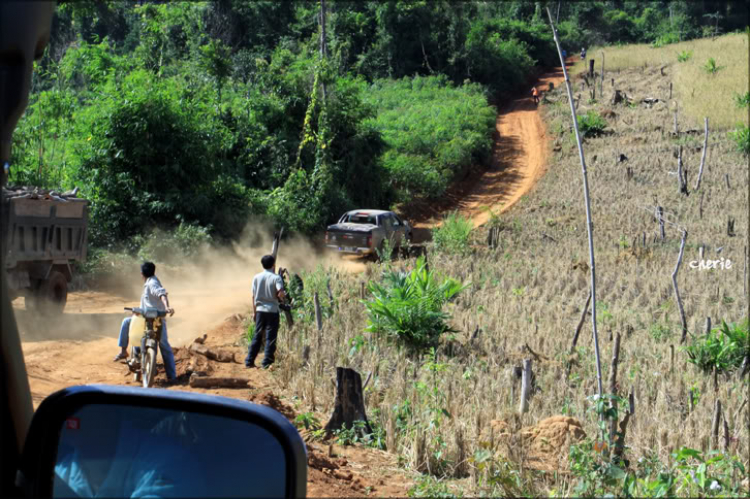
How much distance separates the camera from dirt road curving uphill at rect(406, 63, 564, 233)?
1153 inches

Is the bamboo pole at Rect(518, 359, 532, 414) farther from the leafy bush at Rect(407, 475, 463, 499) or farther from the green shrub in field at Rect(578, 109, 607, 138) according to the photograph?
the green shrub in field at Rect(578, 109, 607, 138)

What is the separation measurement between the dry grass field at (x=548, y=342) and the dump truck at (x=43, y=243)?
4.11 meters

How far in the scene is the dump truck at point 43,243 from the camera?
11297 mm

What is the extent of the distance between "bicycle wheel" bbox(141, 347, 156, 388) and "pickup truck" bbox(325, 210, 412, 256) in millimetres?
9906

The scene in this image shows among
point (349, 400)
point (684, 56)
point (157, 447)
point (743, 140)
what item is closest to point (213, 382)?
point (349, 400)

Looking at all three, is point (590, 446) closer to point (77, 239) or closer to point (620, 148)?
point (77, 239)

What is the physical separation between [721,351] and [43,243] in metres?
10.1

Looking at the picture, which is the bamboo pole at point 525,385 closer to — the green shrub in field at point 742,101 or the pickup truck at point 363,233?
the pickup truck at point 363,233

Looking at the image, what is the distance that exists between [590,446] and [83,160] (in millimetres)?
15894

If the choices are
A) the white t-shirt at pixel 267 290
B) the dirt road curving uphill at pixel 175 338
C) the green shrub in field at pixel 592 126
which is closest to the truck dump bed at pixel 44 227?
the dirt road curving uphill at pixel 175 338

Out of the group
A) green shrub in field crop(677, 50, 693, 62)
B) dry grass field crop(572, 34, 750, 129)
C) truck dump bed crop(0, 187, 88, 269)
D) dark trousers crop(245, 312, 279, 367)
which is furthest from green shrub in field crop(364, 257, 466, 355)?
green shrub in field crop(677, 50, 693, 62)

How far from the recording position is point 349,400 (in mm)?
6809

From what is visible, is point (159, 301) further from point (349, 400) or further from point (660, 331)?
point (660, 331)

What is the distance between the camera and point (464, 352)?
1059 cm
